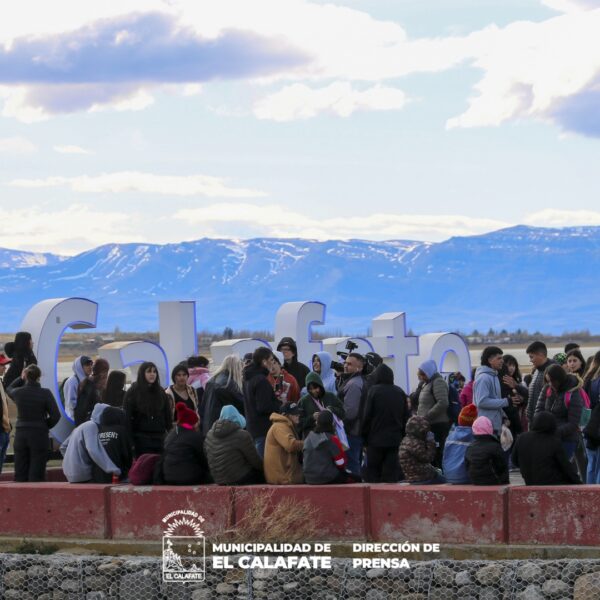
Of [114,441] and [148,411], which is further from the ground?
[148,411]

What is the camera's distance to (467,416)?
11.7 meters

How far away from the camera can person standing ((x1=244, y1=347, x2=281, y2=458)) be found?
12391 millimetres

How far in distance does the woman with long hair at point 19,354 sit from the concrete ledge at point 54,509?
9.38ft

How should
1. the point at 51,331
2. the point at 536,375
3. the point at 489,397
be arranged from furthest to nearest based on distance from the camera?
1. the point at 51,331
2. the point at 536,375
3. the point at 489,397

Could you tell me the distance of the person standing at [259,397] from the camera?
1239 centimetres

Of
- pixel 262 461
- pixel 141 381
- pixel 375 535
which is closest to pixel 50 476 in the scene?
pixel 141 381

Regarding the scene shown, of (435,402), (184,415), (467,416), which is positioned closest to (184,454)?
(184,415)

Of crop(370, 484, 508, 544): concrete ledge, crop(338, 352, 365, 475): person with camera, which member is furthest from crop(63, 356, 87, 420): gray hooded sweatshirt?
crop(370, 484, 508, 544): concrete ledge

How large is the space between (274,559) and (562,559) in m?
2.37

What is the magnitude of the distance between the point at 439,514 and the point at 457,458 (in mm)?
562

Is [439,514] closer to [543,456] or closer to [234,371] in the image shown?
[543,456]

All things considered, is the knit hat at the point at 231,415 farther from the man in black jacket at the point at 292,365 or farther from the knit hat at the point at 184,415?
the man in black jacket at the point at 292,365

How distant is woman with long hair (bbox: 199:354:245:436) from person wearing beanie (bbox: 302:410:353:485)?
1456mm

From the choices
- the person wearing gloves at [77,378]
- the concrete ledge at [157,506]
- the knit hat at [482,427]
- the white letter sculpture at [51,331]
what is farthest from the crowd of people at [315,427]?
the white letter sculpture at [51,331]
